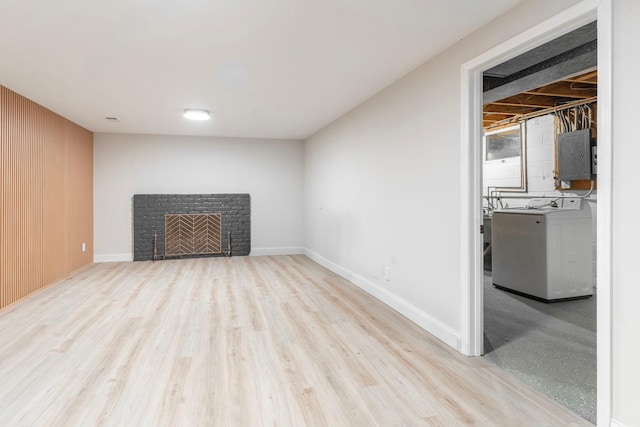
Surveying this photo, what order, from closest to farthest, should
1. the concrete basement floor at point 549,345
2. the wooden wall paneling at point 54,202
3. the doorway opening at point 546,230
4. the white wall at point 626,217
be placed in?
1. the white wall at point 626,217
2. the concrete basement floor at point 549,345
3. the doorway opening at point 546,230
4. the wooden wall paneling at point 54,202

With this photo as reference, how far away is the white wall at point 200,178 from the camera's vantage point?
6.22 metres

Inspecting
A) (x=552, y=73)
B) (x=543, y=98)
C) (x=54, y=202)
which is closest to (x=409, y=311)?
(x=552, y=73)

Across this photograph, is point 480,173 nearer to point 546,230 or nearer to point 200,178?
point 546,230

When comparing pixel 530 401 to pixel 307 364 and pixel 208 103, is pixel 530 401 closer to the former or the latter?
pixel 307 364

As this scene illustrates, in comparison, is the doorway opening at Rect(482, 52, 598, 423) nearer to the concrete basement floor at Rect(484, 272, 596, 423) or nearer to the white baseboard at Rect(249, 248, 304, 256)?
the concrete basement floor at Rect(484, 272, 596, 423)

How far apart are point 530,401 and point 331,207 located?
12.8ft

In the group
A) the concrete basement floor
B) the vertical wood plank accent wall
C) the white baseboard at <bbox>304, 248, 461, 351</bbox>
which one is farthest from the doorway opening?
the vertical wood plank accent wall

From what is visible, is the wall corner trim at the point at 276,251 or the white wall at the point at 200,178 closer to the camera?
the white wall at the point at 200,178

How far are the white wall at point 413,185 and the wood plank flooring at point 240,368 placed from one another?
1.02 ft

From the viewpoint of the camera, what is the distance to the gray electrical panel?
14.1 feet

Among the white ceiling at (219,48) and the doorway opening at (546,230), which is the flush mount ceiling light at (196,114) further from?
the doorway opening at (546,230)

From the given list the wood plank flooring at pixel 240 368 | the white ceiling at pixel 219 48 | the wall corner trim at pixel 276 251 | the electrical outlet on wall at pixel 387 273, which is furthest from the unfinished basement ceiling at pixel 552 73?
the wall corner trim at pixel 276 251

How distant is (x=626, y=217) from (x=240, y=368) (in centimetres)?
220

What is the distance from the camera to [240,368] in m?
2.29
